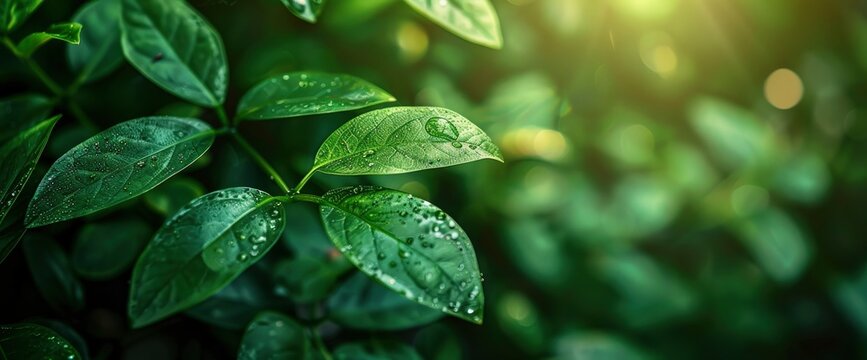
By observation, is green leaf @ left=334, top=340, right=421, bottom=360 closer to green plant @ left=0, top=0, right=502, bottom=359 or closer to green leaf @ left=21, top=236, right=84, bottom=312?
green plant @ left=0, top=0, right=502, bottom=359

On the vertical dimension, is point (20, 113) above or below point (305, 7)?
below

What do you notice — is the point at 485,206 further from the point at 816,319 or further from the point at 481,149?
the point at 816,319

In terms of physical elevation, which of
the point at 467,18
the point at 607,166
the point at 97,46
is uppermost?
the point at 467,18

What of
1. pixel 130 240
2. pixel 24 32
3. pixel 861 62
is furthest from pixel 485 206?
pixel 861 62

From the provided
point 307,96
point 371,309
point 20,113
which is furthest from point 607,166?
point 20,113

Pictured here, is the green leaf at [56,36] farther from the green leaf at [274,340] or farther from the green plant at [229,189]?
the green leaf at [274,340]

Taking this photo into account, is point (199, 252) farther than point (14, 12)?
No

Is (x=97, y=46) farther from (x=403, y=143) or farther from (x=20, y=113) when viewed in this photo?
(x=403, y=143)
